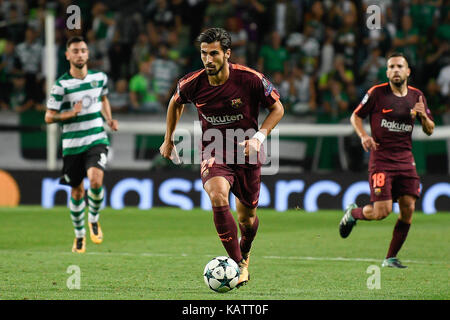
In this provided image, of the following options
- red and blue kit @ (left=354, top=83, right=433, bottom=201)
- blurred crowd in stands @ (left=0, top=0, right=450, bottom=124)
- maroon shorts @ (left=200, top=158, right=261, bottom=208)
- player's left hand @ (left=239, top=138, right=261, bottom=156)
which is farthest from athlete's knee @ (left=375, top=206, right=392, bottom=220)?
blurred crowd in stands @ (left=0, top=0, right=450, bottom=124)

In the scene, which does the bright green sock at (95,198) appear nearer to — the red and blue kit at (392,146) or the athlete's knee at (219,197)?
the red and blue kit at (392,146)

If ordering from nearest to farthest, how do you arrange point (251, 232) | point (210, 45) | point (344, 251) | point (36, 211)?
1. point (210, 45)
2. point (251, 232)
3. point (344, 251)
4. point (36, 211)

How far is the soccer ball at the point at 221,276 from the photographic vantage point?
682 cm

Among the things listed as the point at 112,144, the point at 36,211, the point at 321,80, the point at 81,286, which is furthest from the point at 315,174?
the point at 81,286

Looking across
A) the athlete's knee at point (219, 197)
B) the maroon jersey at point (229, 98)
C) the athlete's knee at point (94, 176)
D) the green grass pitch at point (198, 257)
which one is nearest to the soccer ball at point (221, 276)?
the green grass pitch at point (198, 257)

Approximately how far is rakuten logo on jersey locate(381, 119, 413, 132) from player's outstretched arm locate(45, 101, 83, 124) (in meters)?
3.18

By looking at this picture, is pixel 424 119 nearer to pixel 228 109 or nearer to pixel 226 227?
pixel 228 109

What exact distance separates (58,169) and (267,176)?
140 inches

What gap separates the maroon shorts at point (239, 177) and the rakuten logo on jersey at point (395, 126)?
2226mm

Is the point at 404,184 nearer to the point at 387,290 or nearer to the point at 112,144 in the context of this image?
the point at 387,290

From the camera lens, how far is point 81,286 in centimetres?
723

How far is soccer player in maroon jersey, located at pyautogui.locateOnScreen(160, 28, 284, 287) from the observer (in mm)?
7176

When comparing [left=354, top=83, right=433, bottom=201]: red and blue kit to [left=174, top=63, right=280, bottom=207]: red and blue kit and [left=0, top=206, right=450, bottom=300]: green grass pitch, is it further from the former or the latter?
[left=174, top=63, right=280, bottom=207]: red and blue kit

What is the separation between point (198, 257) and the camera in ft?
31.2
